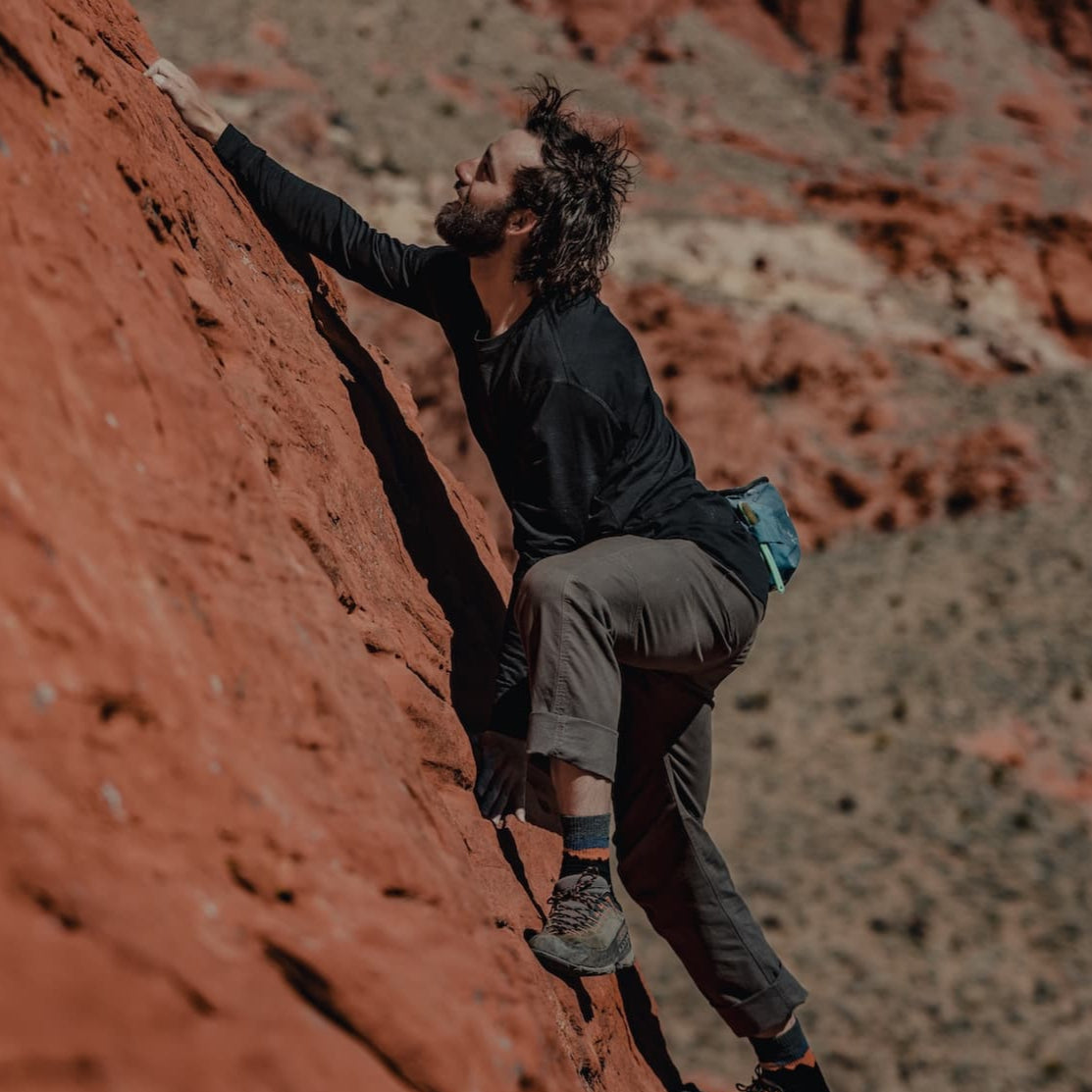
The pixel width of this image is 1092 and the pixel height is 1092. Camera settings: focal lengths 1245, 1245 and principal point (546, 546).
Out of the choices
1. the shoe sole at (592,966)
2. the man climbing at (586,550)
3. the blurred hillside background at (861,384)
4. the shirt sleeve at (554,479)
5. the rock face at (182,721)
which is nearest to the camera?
the rock face at (182,721)

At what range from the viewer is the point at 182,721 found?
75.4 inches

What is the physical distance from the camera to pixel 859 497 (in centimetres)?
1803

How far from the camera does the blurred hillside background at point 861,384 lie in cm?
1236

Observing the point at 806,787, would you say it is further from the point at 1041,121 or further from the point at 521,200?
the point at 1041,121

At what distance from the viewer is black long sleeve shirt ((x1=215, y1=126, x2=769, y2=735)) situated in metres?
3.21

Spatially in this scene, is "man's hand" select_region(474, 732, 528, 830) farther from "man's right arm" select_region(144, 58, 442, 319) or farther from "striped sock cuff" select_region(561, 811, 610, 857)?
"man's right arm" select_region(144, 58, 442, 319)

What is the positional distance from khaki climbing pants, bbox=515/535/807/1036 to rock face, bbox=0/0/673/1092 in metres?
0.39

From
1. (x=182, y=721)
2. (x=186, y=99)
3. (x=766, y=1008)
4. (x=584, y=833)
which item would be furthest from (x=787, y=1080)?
(x=186, y=99)

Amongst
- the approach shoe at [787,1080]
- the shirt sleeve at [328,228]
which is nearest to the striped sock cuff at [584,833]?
the approach shoe at [787,1080]

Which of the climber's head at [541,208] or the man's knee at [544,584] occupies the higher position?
the climber's head at [541,208]

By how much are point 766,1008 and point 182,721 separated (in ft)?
8.01

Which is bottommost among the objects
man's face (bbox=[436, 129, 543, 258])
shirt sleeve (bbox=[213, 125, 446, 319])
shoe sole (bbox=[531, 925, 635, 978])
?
shoe sole (bbox=[531, 925, 635, 978])

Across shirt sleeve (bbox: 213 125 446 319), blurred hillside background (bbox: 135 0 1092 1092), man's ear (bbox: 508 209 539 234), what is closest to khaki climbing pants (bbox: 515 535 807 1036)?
man's ear (bbox: 508 209 539 234)

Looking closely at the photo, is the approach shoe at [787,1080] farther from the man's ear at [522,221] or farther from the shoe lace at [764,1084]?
the man's ear at [522,221]
